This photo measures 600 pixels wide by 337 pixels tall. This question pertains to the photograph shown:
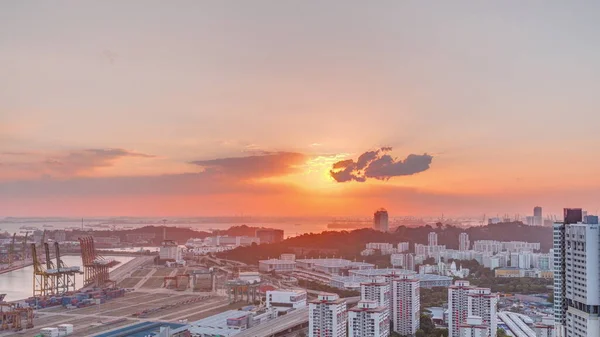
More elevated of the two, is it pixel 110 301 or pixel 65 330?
pixel 65 330

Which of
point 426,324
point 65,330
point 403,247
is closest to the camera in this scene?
point 65,330

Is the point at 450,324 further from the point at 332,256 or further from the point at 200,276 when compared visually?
the point at 332,256

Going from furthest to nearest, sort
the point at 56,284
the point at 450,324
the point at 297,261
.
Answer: the point at 297,261
the point at 56,284
the point at 450,324

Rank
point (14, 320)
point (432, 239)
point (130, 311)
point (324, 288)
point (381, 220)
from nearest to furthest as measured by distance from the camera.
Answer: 1. point (14, 320)
2. point (130, 311)
3. point (324, 288)
4. point (432, 239)
5. point (381, 220)

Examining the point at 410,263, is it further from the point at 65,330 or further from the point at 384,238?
the point at 65,330

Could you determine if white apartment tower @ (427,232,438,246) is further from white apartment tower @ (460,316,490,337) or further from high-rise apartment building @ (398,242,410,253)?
white apartment tower @ (460,316,490,337)

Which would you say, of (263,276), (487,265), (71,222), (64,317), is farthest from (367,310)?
(71,222)

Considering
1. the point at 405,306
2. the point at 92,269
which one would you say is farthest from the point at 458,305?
the point at 92,269

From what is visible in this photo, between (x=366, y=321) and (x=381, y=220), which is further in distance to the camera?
(x=381, y=220)
